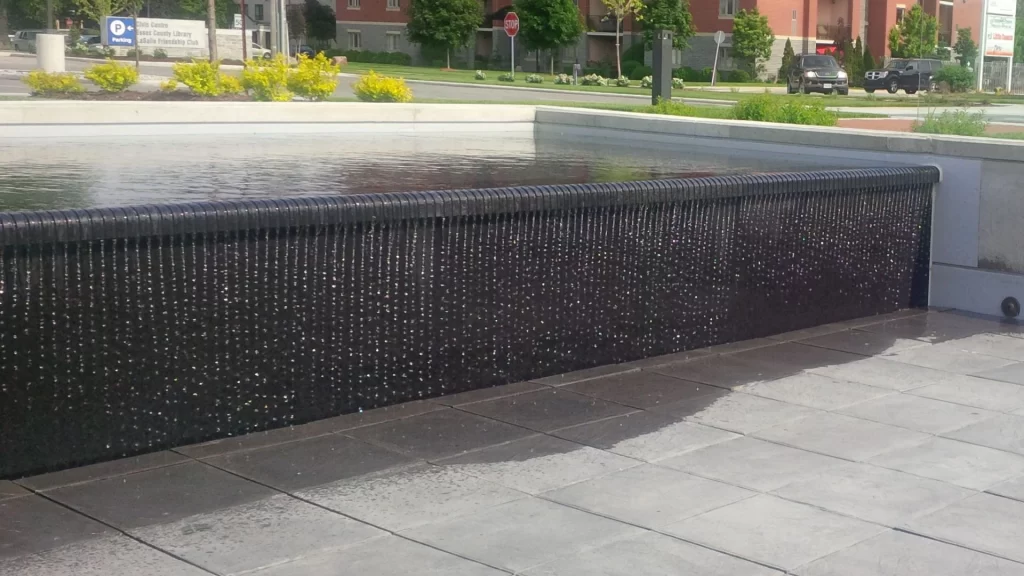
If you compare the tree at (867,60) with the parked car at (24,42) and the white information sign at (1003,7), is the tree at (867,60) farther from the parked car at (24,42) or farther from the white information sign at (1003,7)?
the white information sign at (1003,7)

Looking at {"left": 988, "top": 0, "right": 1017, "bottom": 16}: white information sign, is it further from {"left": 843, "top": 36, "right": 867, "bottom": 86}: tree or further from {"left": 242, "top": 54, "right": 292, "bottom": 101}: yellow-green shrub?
{"left": 843, "top": 36, "right": 867, "bottom": 86}: tree

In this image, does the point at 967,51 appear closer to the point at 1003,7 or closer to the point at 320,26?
the point at 1003,7

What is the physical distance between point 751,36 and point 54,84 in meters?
45.3

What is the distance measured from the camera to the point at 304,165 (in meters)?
11.7

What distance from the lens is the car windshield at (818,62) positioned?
48.2 meters

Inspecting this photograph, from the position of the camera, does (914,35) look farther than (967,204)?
Yes

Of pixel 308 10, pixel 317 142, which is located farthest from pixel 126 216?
pixel 308 10

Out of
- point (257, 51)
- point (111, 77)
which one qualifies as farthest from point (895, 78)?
point (111, 77)

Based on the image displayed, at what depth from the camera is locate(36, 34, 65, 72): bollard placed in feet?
97.8

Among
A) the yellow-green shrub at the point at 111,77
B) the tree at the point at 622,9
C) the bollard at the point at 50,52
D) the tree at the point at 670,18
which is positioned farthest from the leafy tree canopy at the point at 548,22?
the yellow-green shrub at the point at 111,77

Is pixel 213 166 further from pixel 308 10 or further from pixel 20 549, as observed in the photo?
pixel 308 10

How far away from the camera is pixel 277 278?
6195mm

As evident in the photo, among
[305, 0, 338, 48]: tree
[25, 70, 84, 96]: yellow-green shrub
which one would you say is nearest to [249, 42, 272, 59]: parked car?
[305, 0, 338, 48]: tree

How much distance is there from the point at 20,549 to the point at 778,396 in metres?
4.30
